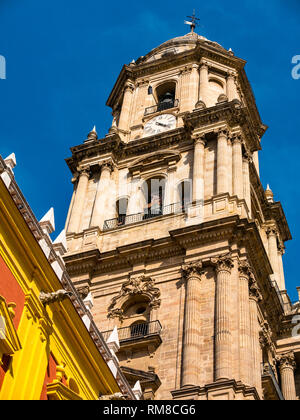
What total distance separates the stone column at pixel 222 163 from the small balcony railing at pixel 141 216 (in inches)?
78.2

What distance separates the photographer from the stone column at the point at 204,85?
41.8 m

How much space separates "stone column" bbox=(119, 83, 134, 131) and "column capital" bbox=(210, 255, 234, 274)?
46.6 feet

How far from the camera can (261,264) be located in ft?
105

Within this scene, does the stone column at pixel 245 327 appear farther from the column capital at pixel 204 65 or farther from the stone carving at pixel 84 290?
the column capital at pixel 204 65

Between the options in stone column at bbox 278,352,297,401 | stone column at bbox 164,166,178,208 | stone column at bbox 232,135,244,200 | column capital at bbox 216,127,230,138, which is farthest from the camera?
column capital at bbox 216,127,230,138

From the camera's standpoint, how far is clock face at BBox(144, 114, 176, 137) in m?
40.8

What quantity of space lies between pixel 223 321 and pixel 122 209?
1123cm

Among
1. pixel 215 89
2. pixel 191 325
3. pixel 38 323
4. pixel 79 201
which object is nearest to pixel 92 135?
pixel 79 201

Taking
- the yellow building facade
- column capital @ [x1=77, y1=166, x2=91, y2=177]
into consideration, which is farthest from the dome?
the yellow building facade

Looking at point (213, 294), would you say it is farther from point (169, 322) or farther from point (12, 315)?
point (12, 315)

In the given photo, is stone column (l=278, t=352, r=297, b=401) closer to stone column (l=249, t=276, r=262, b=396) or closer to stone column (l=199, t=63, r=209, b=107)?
stone column (l=249, t=276, r=262, b=396)

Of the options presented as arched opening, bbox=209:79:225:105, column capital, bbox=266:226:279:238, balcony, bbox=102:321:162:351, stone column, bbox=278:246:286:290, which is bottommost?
balcony, bbox=102:321:162:351
